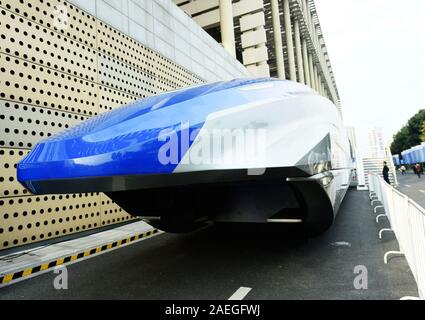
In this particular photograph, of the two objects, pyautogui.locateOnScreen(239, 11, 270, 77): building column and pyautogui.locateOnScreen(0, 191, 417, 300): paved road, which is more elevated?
pyautogui.locateOnScreen(239, 11, 270, 77): building column

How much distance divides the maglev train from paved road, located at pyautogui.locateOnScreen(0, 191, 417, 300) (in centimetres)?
66

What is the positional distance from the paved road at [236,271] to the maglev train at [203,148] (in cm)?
66

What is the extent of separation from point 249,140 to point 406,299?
1.89m

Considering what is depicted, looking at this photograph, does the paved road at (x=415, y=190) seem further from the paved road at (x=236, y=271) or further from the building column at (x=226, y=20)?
the building column at (x=226, y=20)

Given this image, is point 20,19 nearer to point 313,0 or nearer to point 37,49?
point 37,49

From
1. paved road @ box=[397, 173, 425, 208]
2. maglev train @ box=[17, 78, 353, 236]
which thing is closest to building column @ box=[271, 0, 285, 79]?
paved road @ box=[397, 173, 425, 208]

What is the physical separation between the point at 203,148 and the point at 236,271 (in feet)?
5.99

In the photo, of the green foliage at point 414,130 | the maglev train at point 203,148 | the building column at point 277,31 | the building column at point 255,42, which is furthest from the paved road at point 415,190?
the green foliage at point 414,130

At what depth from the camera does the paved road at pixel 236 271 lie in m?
2.94

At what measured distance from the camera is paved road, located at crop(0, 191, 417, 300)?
2938 mm

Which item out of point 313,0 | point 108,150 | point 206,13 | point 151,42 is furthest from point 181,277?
point 313,0
